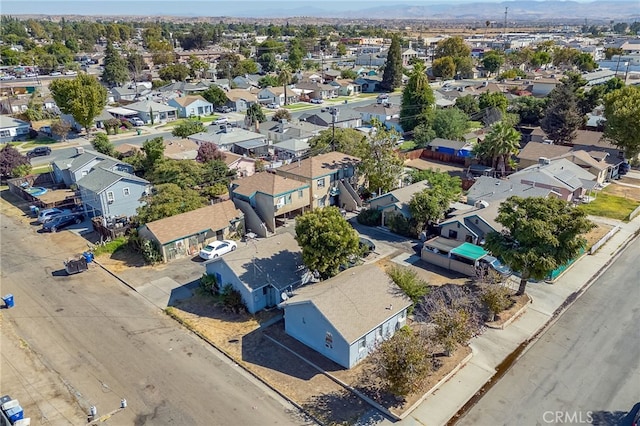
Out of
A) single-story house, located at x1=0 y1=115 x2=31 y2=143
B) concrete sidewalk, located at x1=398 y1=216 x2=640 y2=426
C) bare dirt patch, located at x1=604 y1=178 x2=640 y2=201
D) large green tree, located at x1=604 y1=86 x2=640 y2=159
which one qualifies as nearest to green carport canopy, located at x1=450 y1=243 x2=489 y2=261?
concrete sidewalk, located at x1=398 y1=216 x2=640 y2=426

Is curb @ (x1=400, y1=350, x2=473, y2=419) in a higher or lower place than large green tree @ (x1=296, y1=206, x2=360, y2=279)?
lower

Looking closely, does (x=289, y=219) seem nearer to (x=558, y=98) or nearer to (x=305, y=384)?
(x=305, y=384)

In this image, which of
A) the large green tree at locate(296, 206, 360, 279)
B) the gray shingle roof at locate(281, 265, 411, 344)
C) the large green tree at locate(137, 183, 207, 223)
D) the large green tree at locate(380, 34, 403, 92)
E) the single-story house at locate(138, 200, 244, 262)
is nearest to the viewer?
the gray shingle roof at locate(281, 265, 411, 344)

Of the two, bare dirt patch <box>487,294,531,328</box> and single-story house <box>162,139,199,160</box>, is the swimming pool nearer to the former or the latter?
single-story house <box>162,139,199,160</box>

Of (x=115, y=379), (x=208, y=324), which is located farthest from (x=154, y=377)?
(x=208, y=324)

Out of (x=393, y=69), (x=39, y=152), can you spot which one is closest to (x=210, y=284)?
(x=39, y=152)

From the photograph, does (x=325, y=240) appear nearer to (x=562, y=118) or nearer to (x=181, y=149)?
(x=181, y=149)
